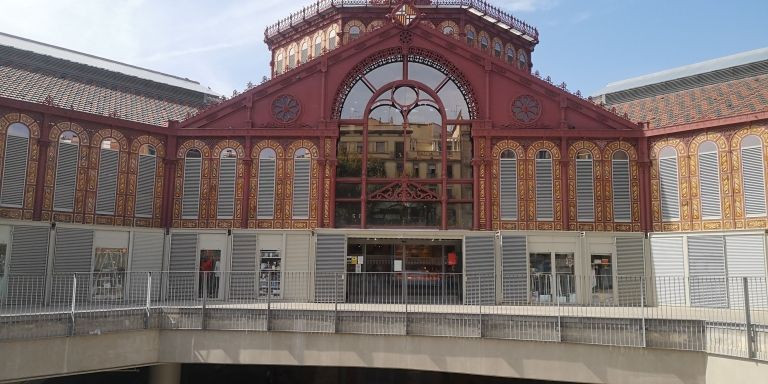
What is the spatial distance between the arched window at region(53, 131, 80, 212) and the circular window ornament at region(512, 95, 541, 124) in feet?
64.1

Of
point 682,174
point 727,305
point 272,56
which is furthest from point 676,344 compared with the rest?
point 272,56

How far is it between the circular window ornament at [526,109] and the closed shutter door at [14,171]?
21.2 metres

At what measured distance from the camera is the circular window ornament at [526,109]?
29.0 m

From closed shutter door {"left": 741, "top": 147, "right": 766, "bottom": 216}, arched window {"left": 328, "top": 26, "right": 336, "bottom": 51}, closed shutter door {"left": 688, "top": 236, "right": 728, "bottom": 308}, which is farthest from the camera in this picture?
arched window {"left": 328, "top": 26, "right": 336, "bottom": 51}

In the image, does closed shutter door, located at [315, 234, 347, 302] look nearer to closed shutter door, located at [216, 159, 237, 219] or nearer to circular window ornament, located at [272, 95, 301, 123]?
closed shutter door, located at [216, 159, 237, 219]

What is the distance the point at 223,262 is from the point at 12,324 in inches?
465

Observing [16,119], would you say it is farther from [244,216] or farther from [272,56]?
[272,56]

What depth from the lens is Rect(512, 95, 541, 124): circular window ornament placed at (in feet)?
95.2

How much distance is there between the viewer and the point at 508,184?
28.4 m

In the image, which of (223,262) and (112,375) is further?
(223,262)

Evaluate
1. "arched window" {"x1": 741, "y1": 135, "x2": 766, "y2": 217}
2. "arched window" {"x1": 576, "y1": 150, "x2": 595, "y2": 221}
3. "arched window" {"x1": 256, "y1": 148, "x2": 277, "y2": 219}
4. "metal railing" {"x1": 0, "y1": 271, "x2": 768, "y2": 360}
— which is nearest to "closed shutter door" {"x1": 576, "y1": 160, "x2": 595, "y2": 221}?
"arched window" {"x1": 576, "y1": 150, "x2": 595, "y2": 221}

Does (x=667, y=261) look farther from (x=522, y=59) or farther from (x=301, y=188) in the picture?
(x=522, y=59)

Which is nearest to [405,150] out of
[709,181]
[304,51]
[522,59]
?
[304,51]

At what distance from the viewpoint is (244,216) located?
94.1 feet
